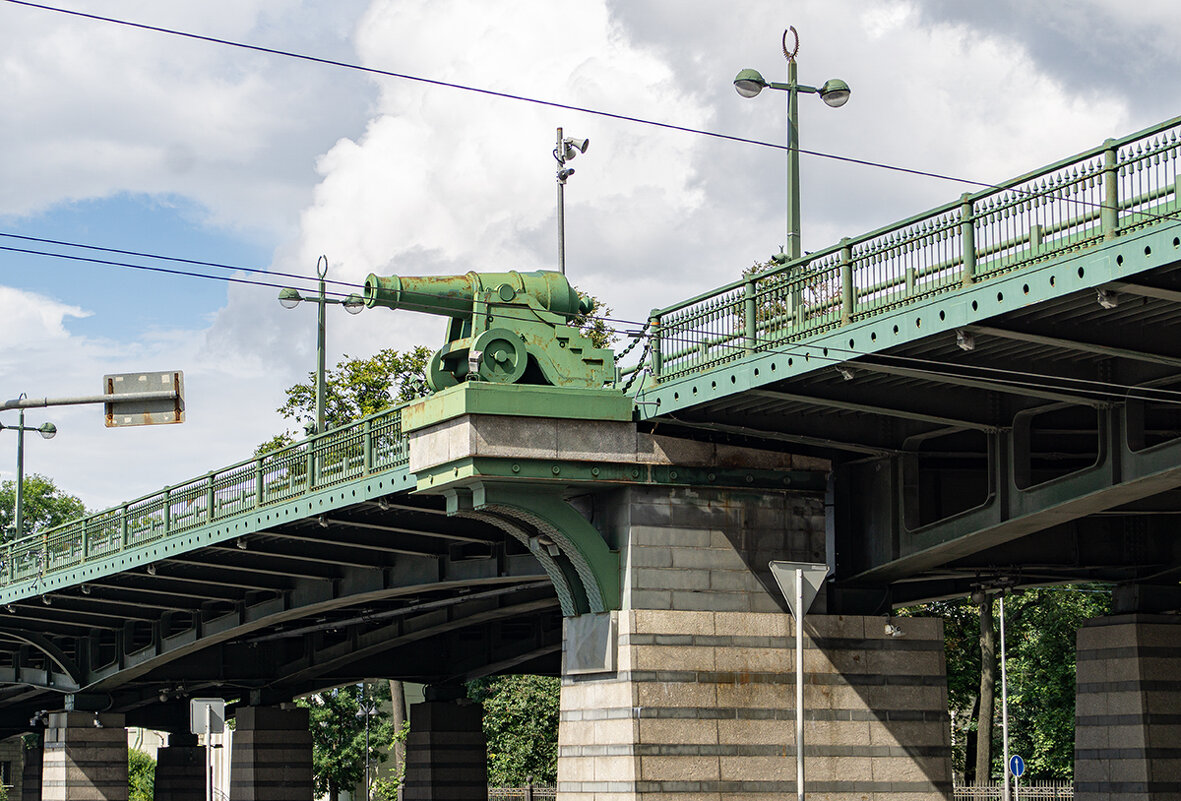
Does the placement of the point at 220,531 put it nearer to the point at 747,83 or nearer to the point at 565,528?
the point at 565,528

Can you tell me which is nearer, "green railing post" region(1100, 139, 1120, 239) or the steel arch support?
"green railing post" region(1100, 139, 1120, 239)

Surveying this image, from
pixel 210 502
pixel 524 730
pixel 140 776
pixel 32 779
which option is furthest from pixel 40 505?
pixel 210 502

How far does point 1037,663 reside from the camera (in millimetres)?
59125

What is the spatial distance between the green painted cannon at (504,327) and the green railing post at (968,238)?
654 cm

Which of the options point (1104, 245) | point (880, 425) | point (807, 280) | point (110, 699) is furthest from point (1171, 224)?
point (110, 699)

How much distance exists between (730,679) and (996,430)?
187 inches

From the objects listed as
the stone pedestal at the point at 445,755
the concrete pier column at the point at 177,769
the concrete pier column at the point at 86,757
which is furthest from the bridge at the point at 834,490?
the concrete pier column at the point at 177,769

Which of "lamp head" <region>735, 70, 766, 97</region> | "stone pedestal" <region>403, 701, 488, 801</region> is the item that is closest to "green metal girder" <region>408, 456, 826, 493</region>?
"lamp head" <region>735, 70, 766, 97</region>

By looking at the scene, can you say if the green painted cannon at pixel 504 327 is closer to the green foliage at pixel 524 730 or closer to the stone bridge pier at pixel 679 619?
the stone bridge pier at pixel 679 619

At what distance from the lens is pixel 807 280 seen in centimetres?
2208

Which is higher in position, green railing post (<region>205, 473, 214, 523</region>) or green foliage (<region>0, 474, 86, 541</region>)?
green foliage (<region>0, 474, 86, 541</region>)

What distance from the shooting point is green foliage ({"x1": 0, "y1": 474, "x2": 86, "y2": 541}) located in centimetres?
11919

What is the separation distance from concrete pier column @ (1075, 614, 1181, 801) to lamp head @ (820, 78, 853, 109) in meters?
10.3

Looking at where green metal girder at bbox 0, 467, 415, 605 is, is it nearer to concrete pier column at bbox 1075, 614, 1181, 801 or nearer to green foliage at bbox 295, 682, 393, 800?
concrete pier column at bbox 1075, 614, 1181, 801
